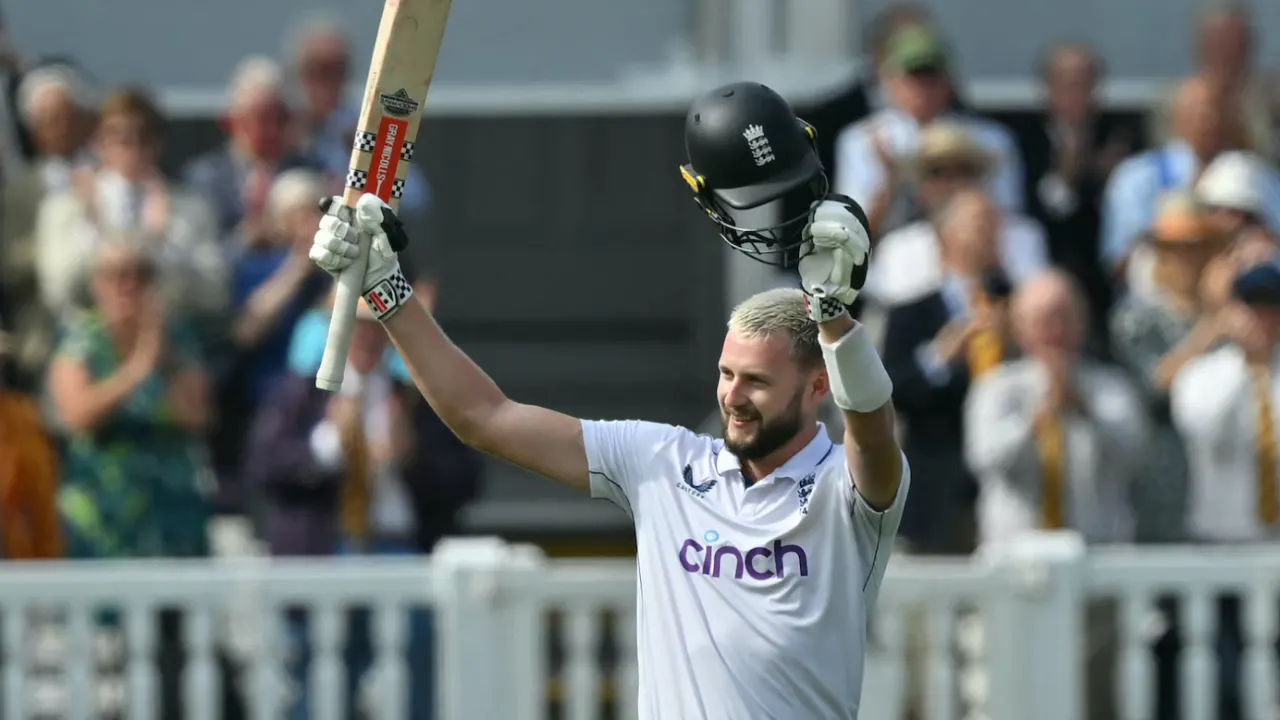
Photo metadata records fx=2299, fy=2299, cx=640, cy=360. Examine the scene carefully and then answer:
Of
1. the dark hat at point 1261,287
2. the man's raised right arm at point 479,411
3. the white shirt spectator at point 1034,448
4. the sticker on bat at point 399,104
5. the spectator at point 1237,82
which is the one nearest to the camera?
the man's raised right arm at point 479,411

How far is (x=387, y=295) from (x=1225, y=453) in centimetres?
432

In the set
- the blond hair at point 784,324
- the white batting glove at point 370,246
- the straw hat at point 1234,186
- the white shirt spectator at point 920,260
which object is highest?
the straw hat at point 1234,186

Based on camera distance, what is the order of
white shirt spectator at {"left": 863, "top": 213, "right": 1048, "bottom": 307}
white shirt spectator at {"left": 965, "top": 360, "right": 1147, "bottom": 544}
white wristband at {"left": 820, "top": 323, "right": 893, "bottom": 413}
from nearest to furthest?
white wristband at {"left": 820, "top": 323, "right": 893, "bottom": 413} → white shirt spectator at {"left": 965, "top": 360, "right": 1147, "bottom": 544} → white shirt spectator at {"left": 863, "top": 213, "right": 1048, "bottom": 307}

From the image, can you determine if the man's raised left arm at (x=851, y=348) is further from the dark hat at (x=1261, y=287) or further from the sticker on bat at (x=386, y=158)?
the dark hat at (x=1261, y=287)

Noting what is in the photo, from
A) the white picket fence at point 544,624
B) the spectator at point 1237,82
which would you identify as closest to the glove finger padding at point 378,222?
the white picket fence at point 544,624

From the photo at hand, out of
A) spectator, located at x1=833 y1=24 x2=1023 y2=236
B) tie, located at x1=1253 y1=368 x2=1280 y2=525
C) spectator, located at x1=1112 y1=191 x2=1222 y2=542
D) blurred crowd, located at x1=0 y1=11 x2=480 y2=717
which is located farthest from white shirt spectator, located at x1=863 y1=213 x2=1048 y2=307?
blurred crowd, located at x1=0 y1=11 x2=480 y2=717

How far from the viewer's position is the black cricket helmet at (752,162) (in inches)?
167

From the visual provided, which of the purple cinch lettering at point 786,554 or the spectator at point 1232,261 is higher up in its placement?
the spectator at point 1232,261

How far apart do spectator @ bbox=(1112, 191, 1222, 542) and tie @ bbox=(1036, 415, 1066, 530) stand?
443 mm

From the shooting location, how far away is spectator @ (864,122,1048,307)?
8453mm

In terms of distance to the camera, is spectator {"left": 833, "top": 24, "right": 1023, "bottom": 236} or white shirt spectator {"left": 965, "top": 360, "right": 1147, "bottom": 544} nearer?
white shirt spectator {"left": 965, "top": 360, "right": 1147, "bottom": 544}

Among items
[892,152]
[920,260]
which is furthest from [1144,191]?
[920,260]

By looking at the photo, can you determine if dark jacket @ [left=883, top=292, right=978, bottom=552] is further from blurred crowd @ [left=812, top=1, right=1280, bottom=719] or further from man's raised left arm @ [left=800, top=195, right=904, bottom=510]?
man's raised left arm @ [left=800, top=195, right=904, bottom=510]

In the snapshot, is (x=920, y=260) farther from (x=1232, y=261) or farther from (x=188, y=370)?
(x=188, y=370)
